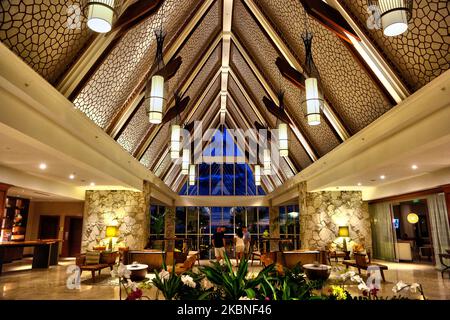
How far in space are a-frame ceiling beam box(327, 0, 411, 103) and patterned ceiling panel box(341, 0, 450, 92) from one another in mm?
68

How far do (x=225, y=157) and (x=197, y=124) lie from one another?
459 cm

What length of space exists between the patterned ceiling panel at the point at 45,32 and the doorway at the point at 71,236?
12780mm

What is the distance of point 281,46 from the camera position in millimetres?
8172

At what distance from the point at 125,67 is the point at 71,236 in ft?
41.9

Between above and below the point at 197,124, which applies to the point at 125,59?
below

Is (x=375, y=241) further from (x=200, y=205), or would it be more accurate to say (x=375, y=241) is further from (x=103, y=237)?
(x=103, y=237)

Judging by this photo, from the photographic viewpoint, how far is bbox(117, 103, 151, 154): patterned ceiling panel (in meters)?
9.37

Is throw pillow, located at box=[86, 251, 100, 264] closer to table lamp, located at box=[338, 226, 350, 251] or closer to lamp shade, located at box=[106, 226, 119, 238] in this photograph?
lamp shade, located at box=[106, 226, 119, 238]

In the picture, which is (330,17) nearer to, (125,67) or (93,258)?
(125,67)

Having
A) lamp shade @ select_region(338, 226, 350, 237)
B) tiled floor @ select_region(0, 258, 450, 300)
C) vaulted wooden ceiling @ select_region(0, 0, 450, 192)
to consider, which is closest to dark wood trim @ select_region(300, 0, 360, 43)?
vaulted wooden ceiling @ select_region(0, 0, 450, 192)

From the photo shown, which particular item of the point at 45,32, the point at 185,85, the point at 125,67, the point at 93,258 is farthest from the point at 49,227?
the point at 45,32

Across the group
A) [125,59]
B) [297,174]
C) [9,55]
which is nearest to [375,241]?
[297,174]

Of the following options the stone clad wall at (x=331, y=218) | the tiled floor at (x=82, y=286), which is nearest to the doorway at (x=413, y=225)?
the stone clad wall at (x=331, y=218)

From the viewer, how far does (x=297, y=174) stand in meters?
13.3
